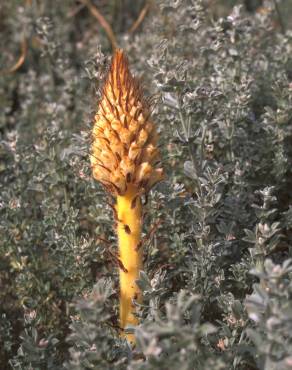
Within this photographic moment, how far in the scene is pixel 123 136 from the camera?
6.75ft

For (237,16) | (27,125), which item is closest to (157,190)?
(237,16)

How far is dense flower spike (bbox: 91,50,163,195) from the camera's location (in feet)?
6.79

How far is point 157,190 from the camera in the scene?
9.46 ft

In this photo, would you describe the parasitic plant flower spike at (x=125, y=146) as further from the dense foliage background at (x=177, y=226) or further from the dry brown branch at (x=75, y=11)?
the dry brown branch at (x=75, y=11)

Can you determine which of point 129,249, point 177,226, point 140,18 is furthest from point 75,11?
point 129,249

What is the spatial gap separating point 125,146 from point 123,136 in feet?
0.12

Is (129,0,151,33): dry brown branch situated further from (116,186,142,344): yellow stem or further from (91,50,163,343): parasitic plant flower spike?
(116,186,142,344): yellow stem

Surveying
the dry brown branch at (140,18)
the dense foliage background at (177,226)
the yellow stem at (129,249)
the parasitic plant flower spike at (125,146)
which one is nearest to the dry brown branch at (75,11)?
the dry brown branch at (140,18)

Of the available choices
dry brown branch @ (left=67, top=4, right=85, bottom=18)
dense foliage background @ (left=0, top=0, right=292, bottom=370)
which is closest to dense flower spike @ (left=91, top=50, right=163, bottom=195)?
dense foliage background @ (left=0, top=0, right=292, bottom=370)

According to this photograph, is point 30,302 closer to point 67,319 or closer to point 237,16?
point 67,319

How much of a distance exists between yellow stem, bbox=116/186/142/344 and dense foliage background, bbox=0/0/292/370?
64 mm

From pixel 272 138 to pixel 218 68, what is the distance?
0.57m

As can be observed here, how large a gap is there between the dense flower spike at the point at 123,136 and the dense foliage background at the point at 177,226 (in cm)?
36

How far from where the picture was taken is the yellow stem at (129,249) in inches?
87.1
